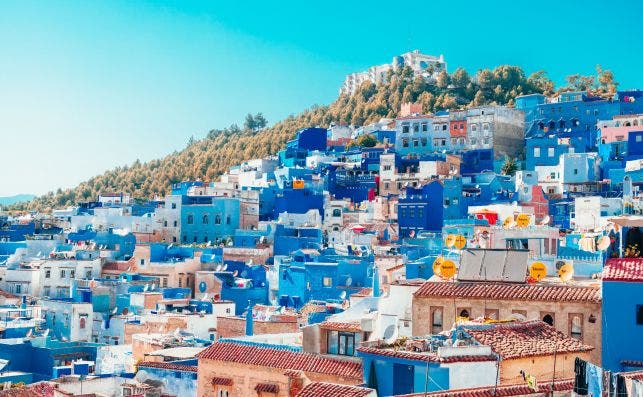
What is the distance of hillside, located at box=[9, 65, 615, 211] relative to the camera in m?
80.1

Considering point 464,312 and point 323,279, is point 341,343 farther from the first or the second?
point 323,279

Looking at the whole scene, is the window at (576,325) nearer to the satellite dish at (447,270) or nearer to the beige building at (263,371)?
the satellite dish at (447,270)

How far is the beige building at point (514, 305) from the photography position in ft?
54.0

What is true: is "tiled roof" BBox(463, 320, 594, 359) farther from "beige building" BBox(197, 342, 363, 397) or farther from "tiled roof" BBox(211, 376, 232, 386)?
"tiled roof" BBox(211, 376, 232, 386)

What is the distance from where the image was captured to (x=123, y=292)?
38719 mm

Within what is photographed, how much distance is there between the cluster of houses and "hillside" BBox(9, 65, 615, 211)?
832 cm

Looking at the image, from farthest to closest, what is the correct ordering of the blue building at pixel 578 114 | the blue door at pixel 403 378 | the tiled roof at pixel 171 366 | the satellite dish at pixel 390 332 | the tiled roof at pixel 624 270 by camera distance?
the blue building at pixel 578 114
the tiled roof at pixel 171 366
the satellite dish at pixel 390 332
the tiled roof at pixel 624 270
the blue door at pixel 403 378

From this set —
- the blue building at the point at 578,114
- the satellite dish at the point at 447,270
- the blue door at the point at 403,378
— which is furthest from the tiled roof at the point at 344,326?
the blue building at the point at 578,114

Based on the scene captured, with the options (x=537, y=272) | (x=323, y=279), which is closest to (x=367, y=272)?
(x=323, y=279)

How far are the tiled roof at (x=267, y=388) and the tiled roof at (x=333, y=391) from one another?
297 cm

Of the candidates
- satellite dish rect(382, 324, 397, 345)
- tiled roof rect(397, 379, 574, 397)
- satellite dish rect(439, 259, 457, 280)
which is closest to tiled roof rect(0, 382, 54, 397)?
satellite dish rect(382, 324, 397, 345)

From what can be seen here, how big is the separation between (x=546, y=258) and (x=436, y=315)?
19.0 feet

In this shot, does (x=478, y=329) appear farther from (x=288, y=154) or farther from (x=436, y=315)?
(x=288, y=154)

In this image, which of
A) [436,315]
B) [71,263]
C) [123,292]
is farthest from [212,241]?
[436,315]
